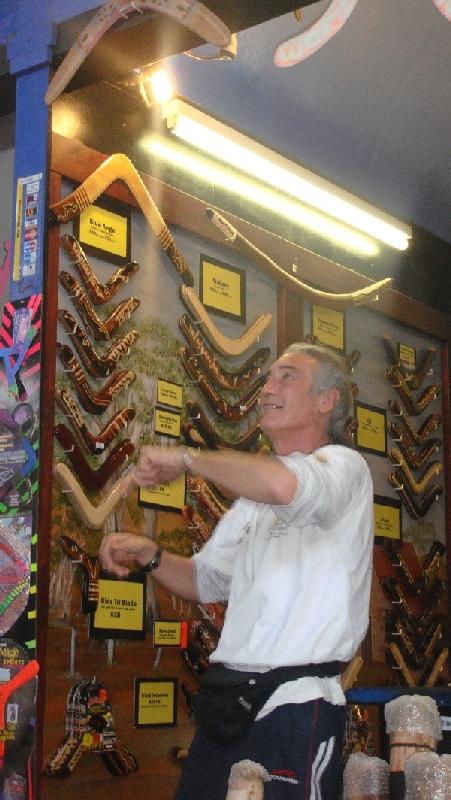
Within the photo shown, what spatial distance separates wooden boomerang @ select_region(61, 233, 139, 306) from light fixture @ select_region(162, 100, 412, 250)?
2.34 ft

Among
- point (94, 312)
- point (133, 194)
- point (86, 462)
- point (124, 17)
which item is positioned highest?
point (124, 17)

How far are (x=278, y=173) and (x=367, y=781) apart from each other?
10.4 ft

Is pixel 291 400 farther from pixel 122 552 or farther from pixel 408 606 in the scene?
pixel 408 606

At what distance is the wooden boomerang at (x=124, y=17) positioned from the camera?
3297 mm

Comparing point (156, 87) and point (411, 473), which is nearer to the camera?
point (156, 87)

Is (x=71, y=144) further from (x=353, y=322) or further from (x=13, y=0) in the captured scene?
(x=353, y=322)

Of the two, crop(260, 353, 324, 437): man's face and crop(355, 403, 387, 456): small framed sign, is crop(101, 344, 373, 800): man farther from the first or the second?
crop(355, 403, 387, 456): small framed sign

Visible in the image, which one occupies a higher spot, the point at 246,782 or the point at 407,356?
the point at 407,356

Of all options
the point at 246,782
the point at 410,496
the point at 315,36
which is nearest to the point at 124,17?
the point at 315,36

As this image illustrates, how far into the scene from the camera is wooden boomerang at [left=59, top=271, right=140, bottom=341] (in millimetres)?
3918

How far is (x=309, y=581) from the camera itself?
273 centimetres

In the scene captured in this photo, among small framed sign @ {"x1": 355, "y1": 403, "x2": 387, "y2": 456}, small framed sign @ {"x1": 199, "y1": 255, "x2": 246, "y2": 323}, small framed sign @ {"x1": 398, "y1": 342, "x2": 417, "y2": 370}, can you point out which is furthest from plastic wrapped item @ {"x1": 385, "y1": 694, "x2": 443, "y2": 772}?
small framed sign @ {"x1": 398, "y1": 342, "x2": 417, "y2": 370}

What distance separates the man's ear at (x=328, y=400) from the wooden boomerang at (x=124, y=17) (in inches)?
45.2

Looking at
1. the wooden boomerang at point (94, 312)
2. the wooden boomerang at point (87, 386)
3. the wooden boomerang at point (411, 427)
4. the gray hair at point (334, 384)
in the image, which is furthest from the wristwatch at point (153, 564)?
the wooden boomerang at point (411, 427)
